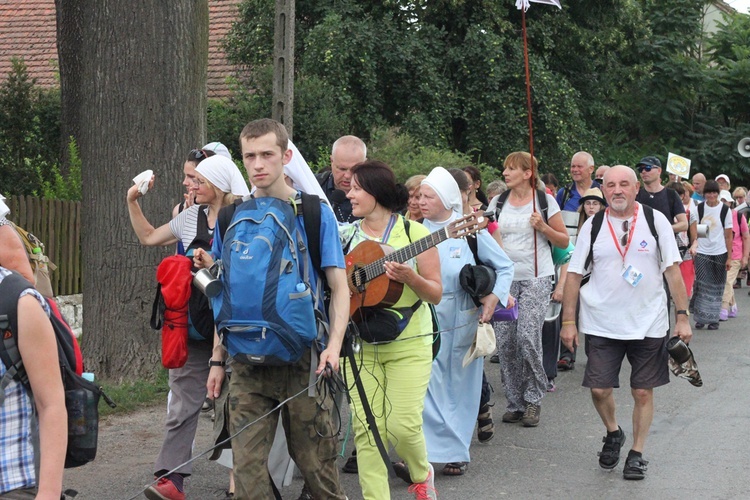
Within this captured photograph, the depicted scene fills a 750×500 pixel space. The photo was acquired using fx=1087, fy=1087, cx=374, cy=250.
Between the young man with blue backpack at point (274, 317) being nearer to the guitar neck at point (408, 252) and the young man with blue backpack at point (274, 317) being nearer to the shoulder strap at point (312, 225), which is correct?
the shoulder strap at point (312, 225)

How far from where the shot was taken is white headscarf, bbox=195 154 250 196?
5.80m

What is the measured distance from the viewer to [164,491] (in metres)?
5.68

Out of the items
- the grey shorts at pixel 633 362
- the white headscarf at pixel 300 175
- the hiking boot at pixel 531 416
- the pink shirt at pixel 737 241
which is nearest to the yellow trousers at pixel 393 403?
the white headscarf at pixel 300 175

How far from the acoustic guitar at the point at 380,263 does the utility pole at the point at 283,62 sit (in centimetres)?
Answer: 647

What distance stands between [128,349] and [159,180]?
4.51ft

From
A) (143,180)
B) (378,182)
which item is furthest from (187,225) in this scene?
(378,182)

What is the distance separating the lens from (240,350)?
4.35 m

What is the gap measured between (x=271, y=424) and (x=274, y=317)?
2.08ft

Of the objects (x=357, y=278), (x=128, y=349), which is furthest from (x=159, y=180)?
(x=357, y=278)

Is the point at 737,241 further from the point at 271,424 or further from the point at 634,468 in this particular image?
the point at 271,424

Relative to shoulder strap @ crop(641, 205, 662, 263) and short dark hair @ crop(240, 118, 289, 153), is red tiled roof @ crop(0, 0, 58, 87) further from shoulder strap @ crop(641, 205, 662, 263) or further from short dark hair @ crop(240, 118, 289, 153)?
short dark hair @ crop(240, 118, 289, 153)

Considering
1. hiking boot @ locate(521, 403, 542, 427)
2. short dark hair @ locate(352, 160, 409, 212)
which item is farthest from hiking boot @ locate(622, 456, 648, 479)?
short dark hair @ locate(352, 160, 409, 212)

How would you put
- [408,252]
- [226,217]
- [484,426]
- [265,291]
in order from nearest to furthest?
1. [265,291]
2. [226,217]
3. [408,252]
4. [484,426]

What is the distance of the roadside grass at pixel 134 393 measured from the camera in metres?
8.25
